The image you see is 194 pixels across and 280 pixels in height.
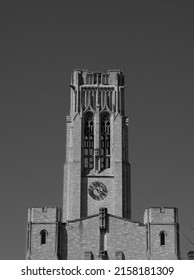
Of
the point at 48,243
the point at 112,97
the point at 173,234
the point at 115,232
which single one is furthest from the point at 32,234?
the point at 112,97

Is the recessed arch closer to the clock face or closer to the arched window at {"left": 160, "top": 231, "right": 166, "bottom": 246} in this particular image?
the clock face

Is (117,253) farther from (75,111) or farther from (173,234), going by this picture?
(75,111)

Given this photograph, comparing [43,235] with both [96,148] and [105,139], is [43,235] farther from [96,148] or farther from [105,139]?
[105,139]

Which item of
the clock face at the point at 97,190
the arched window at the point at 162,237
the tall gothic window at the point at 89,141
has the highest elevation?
the tall gothic window at the point at 89,141

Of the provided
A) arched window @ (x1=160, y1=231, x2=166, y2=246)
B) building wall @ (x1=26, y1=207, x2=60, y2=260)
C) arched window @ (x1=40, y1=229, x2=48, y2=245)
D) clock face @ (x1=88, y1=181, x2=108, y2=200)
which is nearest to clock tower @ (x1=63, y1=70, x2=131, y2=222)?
clock face @ (x1=88, y1=181, x2=108, y2=200)

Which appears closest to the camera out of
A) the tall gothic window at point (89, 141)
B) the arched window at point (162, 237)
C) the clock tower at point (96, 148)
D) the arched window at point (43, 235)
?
the arched window at point (43, 235)

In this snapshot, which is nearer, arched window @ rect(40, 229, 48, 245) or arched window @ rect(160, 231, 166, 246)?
arched window @ rect(40, 229, 48, 245)

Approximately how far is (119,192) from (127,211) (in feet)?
6.57

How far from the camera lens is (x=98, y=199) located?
78.6 meters

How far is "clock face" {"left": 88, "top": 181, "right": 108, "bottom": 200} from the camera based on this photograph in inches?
3095

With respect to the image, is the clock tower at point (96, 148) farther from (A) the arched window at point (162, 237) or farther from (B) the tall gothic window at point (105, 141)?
(A) the arched window at point (162, 237)

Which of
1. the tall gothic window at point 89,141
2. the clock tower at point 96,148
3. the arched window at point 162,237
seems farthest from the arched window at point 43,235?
the tall gothic window at point 89,141

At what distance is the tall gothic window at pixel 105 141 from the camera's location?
80.4 metres

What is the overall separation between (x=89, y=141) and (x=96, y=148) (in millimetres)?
1545
